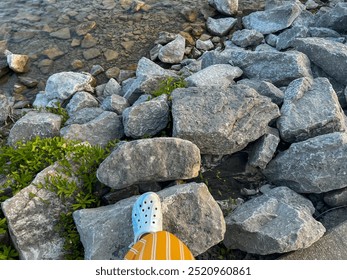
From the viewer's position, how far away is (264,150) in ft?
14.0

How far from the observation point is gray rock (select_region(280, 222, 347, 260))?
3.56 metres

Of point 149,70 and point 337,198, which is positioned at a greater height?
point 149,70

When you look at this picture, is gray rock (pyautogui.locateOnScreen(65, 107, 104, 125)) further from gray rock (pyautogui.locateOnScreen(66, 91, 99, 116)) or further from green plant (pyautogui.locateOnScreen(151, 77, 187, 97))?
green plant (pyautogui.locateOnScreen(151, 77, 187, 97))

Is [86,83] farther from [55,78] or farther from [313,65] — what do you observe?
[313,65]

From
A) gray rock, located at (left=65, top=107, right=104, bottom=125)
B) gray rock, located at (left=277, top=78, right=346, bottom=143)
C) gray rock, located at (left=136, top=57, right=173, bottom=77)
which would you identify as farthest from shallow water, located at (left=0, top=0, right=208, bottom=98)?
gray rock, located at (left=277, top=78, right=346, bottom=143)

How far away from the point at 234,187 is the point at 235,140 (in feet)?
1.98

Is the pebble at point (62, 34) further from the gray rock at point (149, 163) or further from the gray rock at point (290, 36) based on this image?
the gray rock at point (149, 163)

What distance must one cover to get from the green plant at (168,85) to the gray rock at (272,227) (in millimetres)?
2221

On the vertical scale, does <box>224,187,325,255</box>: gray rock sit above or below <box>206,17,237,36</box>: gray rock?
below

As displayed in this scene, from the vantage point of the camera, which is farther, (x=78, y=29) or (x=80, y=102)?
(x=78, y=29)

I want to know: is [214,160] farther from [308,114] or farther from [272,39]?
[272,39]

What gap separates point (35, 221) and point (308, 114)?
3595 mm

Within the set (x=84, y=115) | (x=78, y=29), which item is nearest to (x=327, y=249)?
(x=84, y=115)

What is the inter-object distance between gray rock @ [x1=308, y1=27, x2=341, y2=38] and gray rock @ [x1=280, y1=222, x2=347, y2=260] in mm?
4527
